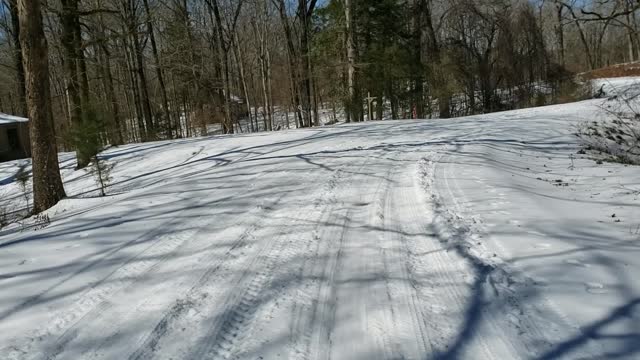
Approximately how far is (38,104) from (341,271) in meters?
6.88

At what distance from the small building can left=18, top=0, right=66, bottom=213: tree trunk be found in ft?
74.4

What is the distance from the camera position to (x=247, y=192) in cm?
667

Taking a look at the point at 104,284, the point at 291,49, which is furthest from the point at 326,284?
the point at 291,49

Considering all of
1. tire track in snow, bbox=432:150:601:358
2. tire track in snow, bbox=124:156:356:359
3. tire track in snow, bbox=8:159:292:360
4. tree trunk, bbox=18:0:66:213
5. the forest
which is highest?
the forest

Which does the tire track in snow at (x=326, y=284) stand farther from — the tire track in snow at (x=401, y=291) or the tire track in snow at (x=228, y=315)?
the tire track in snow at (x=228, y=315)

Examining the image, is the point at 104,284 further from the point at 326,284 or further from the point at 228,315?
the point at 326,284

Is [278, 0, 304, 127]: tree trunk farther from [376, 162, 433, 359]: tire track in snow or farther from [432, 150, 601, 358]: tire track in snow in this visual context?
[432, 150, 601, 358]: tire track in snow

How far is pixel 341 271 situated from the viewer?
12.6 ft

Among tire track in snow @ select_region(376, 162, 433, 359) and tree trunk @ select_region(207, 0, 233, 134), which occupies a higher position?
tree trunk @ select_region(207, 0, 233, 134)

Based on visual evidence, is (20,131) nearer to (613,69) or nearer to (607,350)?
(607,350)

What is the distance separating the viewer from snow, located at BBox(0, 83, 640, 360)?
282 centimetres

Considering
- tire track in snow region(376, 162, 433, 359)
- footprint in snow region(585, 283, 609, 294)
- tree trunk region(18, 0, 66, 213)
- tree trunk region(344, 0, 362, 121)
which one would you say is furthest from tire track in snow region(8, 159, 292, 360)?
tree trunk region(344, 0, 362, 121)

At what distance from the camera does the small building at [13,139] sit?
27453mm

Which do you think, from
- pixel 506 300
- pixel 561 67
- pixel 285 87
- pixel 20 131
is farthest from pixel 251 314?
pixel 285 87
